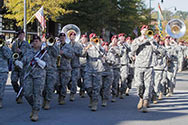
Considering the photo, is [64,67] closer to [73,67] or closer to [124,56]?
[73,67]

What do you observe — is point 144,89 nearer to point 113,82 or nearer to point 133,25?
point 113,82

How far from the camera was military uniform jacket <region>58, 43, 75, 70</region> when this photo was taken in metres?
11.3

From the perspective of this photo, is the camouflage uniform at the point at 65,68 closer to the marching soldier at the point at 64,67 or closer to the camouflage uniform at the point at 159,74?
the marching soldier at the point at 64,67

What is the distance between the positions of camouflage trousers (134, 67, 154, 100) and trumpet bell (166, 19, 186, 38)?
38.1 feet

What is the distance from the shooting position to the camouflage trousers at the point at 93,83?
1027cm

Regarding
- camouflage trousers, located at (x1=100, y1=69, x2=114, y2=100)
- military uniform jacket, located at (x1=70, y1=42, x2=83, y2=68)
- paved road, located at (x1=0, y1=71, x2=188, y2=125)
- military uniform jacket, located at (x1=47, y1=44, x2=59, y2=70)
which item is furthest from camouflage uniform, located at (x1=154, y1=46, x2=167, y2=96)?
military uniform jacket, located at (x1=47, y1=44, x2=59, y2=70)

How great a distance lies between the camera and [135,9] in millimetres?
41062

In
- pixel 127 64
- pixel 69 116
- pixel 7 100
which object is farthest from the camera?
pixel 127 64

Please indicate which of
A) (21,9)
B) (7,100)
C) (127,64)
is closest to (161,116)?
(127,64)

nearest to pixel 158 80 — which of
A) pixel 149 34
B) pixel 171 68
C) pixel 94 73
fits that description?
pixel 171 68

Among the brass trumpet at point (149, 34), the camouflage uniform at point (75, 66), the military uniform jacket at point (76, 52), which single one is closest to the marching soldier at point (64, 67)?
the military uniform jacket at point (76, 52)

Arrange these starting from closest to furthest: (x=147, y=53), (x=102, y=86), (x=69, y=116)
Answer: (x=69, y=116), (x=147, y=53), (x=102, y=86)

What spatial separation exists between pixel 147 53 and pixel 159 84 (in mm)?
2390

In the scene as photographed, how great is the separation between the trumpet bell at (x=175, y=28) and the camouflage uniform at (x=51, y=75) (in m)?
12.1
